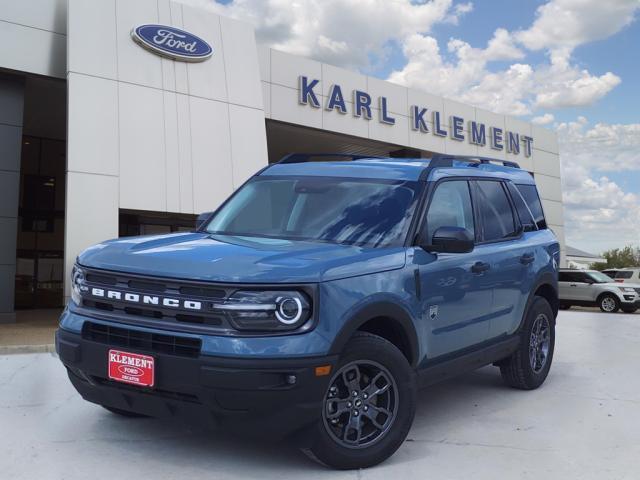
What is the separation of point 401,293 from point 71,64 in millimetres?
11580

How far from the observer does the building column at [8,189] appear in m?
13.8

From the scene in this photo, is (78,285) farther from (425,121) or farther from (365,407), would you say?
(425,121)

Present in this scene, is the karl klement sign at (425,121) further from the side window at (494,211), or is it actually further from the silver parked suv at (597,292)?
the side window at (494,211)

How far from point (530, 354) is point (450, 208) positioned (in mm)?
2003

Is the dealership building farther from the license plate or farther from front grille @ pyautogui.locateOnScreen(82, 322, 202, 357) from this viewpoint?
the license plate

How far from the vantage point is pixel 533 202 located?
21.7 feet

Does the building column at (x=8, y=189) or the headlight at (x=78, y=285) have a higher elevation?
the building column at (x=8, y=189)

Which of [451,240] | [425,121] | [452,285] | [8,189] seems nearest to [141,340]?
[451,240]

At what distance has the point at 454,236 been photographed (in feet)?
13.9

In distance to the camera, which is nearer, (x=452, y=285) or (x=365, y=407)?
(x=365, y=407)

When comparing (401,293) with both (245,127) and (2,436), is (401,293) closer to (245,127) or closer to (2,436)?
(2,436)

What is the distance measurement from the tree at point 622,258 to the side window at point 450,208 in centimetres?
8728

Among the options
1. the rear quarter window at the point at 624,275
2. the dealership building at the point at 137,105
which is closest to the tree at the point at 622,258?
the rear quarter window at the point at 624,275

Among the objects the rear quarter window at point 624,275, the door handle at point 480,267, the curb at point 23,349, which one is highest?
the door handle at point 480,267
